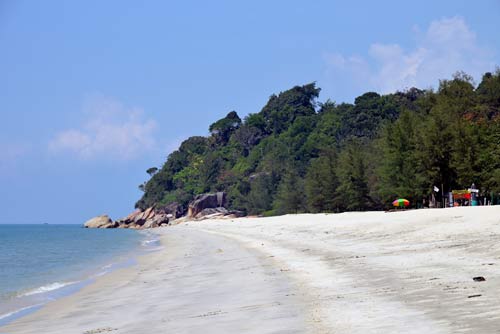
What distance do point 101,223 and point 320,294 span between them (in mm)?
174234

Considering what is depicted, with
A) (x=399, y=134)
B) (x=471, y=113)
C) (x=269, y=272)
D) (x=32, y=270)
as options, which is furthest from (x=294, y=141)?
(x=269, y=272)

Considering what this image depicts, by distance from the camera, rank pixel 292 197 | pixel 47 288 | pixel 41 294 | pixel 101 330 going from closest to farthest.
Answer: pixel 101 330 < pixel 41 294 < pixel 47 288 < pixel 292 197

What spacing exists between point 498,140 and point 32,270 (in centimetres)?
4413

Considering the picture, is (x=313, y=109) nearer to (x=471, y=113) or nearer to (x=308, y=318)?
(x=471, y=113)

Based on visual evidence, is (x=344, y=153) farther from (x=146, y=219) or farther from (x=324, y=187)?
(x=146, y=219)

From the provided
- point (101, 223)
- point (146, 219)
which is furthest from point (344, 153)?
point (101, 223)

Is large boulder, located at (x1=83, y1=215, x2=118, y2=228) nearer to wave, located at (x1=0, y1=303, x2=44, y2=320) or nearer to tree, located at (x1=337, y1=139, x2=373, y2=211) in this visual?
tree, located at (x1=337, y1=139, x2=373, y2=211)

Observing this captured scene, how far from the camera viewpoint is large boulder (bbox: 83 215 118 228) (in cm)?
17700

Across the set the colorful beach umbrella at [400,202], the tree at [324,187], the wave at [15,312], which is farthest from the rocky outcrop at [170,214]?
the wave at [15,312]

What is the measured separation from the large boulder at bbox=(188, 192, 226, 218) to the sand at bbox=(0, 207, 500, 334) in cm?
12639

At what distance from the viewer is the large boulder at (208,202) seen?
150m

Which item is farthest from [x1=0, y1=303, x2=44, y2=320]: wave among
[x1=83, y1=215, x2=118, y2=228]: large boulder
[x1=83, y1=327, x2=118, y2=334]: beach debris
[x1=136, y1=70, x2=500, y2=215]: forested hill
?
[x1=83, y1=215, x2=118, y2=228]: large boulder

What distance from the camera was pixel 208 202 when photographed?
151m

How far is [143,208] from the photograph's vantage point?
188250mm
